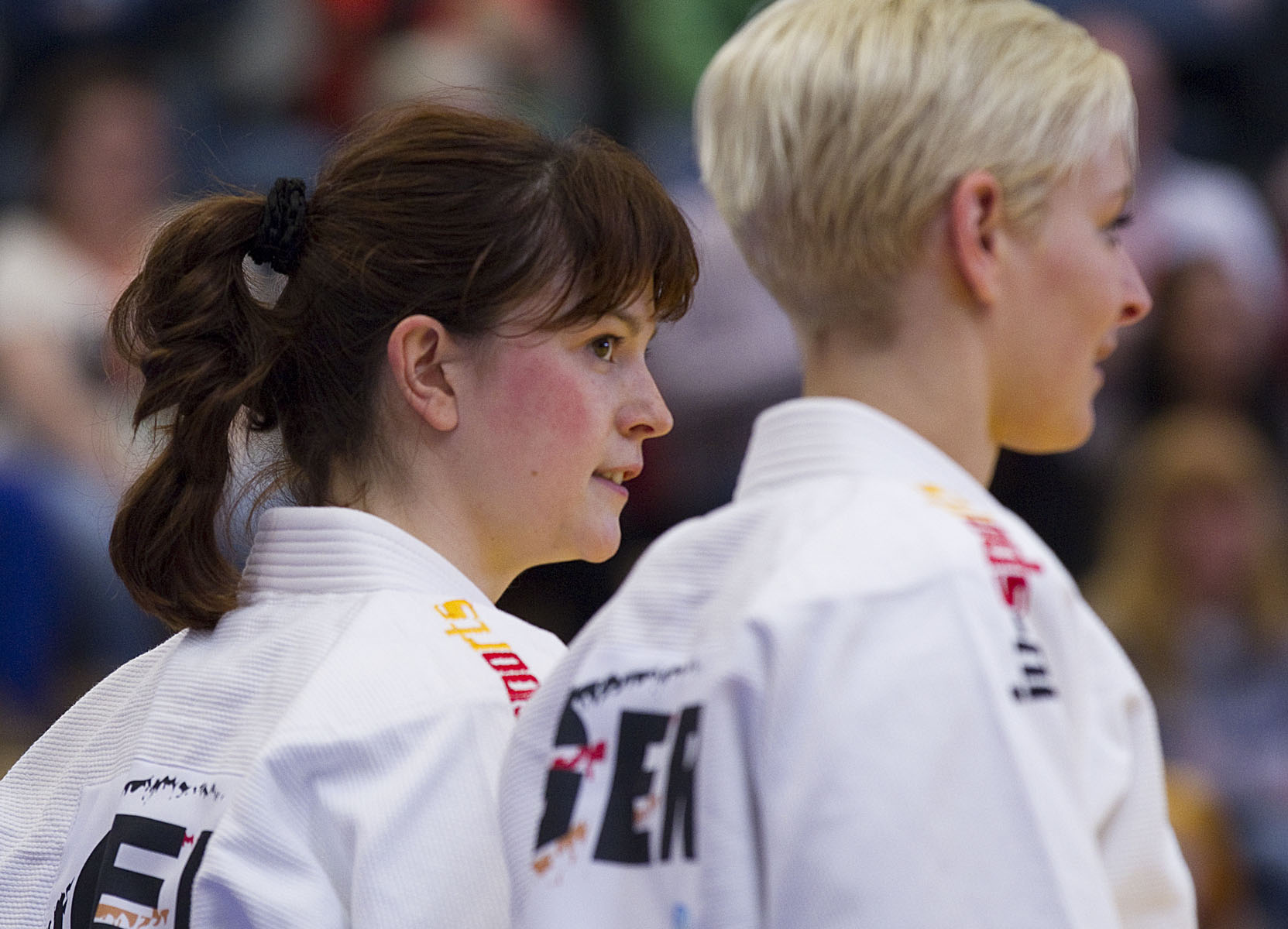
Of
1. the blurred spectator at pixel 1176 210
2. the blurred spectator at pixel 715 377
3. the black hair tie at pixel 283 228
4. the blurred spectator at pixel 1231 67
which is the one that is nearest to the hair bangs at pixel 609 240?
the black hair tie at pixel 283 228

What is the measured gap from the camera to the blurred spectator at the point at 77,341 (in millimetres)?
4586

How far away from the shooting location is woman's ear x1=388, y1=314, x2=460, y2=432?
1.99 meters

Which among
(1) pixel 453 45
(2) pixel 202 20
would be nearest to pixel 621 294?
(1) pixel 453 45

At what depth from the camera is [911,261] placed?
1.60 metres

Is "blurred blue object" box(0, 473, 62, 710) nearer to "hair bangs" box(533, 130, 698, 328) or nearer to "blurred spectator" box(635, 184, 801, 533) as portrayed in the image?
"blurred spectator" box(635, 184, 801, 533)

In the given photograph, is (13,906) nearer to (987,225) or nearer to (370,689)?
(370,689)

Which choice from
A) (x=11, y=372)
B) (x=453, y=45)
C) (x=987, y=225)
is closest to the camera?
(x=987, y=225)

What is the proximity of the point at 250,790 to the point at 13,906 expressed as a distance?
1.70ft

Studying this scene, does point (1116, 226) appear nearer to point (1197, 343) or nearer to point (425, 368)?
point (425, 368)

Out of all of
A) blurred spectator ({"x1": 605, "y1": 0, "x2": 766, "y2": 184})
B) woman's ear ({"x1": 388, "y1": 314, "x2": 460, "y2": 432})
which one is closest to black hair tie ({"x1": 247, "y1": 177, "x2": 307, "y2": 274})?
woman's ear ({"x1": 388, "y1": 314, "x2": 460, "y2": 432})

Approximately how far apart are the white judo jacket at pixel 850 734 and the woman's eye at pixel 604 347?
0.44 m

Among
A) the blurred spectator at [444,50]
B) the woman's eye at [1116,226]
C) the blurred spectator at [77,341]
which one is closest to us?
the woman's eye at [1116,226]

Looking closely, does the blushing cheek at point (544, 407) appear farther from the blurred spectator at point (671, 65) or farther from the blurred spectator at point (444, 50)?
the blurred spectator at point (671, 65)

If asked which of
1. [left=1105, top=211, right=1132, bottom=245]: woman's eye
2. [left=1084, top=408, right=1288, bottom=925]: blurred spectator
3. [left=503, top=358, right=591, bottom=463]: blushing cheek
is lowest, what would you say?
[left=1084, top=408, right=1288, bottom=925]: blurred spectator
